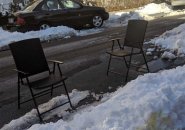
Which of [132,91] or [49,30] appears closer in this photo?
[132,91]

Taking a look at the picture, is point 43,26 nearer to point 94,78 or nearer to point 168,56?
point 168,56

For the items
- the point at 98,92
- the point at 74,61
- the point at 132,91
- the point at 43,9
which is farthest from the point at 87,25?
the point at 132,91

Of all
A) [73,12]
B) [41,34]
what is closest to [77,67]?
[41,34]

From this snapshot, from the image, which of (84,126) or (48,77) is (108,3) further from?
(84,126)

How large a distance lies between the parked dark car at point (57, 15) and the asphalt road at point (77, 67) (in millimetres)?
1862

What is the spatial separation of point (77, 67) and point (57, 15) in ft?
24.3

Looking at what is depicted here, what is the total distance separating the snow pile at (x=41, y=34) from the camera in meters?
15.0

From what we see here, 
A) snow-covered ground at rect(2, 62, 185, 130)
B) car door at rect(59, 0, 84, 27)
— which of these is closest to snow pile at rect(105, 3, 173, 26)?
car door at rect(59, 0, 84, 27)

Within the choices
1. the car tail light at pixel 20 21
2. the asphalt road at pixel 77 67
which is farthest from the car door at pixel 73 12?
the car tail light at pixel 20 21

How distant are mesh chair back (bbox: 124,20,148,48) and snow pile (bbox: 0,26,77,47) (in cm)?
708

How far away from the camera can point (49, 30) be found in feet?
53.1

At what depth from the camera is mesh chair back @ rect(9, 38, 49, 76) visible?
6508mm

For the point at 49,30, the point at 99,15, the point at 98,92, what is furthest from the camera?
the point at 99,15

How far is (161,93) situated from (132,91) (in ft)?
1.99
